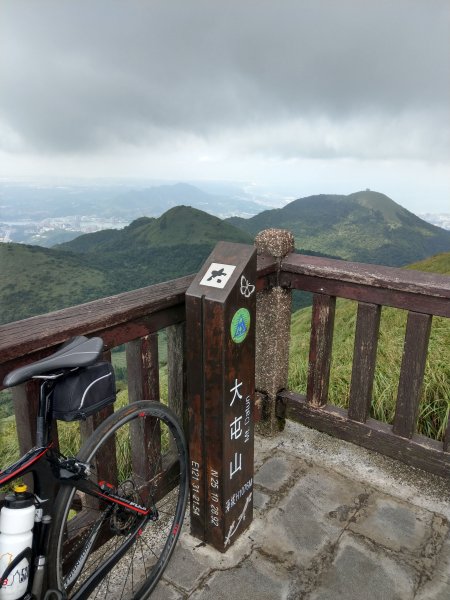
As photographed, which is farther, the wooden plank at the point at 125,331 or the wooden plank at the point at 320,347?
the wooden plank at the point at 320,347

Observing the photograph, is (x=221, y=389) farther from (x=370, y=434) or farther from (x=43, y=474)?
(x=370, y=434)

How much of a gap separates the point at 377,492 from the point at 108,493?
180 centimetres

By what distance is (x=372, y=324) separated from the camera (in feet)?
9.68

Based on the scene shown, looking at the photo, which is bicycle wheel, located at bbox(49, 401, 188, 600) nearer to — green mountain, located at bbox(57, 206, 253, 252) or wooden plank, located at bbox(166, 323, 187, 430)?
wooden plank, located at bbox(166, 323, 187, 430)

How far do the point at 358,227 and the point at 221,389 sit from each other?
134 meters

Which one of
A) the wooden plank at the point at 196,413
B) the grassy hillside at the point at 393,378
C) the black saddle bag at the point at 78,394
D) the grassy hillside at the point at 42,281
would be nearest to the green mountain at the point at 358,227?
the grassy hillside at the point at 42,281

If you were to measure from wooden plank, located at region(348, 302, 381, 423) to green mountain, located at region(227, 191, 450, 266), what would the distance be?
307 ft

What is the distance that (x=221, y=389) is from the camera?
6.81 ft

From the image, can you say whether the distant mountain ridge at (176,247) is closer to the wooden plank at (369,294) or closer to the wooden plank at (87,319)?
the wooden plank at (369,294)

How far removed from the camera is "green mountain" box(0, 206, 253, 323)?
3130 inches

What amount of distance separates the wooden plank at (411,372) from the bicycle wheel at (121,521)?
1511 mm

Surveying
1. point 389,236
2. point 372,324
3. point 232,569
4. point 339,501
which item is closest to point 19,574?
point 232,569

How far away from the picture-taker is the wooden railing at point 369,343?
8.92ft

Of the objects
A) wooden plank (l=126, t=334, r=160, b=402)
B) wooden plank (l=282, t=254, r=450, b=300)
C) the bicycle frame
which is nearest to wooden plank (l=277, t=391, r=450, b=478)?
wooden plank (l=282, t=254, r=450, b=300)
